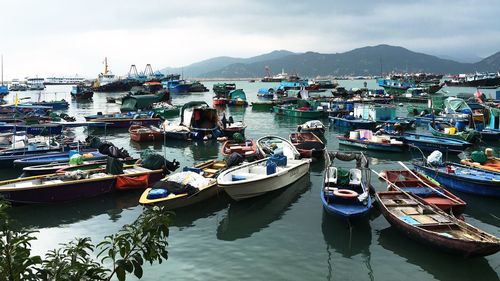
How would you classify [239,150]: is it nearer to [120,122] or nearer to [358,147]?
[358,147]

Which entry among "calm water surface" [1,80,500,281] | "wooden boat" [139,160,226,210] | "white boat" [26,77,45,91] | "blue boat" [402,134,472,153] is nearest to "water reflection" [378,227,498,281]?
"calm water surface" [1,80,500,281]

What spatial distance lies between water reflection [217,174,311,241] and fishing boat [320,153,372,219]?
6.92 ft

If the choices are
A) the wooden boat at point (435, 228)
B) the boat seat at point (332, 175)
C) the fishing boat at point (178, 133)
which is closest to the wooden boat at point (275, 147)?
the boat seat at point (332, 175)

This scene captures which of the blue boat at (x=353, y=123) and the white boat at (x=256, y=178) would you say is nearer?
the white boat at (x=256, y=178)

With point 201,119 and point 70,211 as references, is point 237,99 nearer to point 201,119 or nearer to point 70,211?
point 201,119

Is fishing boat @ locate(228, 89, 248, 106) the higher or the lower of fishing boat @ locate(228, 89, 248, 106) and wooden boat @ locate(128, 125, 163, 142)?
the higher

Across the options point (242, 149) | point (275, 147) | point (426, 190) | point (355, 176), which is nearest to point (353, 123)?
point (275, 147)

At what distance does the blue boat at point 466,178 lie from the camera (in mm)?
17141

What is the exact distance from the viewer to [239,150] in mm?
25125

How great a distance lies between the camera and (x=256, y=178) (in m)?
16.5

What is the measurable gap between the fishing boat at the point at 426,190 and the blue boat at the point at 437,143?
821cm

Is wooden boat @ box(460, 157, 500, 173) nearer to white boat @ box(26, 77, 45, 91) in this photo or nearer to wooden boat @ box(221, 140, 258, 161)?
wooden boat @ box(221, 140, 258, 161)

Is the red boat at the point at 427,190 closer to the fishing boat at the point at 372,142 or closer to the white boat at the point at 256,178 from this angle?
the white boat at the point at 256,178

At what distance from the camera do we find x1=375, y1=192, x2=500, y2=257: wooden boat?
10.9 metres
